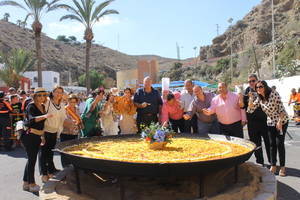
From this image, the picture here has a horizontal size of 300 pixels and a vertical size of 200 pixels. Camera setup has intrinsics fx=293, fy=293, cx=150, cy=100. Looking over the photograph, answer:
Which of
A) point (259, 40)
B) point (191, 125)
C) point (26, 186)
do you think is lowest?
point (26, 186)

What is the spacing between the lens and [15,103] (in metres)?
10.1

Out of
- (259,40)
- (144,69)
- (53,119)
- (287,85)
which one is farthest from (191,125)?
(259,40)

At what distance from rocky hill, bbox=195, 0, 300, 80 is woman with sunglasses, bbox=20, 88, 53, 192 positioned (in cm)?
3883

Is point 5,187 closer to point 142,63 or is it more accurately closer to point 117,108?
point 117,108

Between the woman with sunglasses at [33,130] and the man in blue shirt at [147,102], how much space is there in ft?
7.54

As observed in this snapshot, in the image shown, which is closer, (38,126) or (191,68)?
(38,126)

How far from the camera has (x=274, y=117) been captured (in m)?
5.63

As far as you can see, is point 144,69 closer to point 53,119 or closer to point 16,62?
point 16,62

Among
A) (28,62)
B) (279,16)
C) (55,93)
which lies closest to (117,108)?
(55,93)

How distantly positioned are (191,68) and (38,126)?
77.4m

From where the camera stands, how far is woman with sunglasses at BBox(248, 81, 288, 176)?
5.58 meters

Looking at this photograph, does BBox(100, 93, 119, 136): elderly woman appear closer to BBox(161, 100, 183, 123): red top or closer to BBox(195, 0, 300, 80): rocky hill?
BBox(161, 100, 183, 123): red top

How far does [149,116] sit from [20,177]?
3.09 m

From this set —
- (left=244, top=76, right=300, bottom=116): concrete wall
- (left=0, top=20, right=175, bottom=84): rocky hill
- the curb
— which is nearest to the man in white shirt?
the curb
